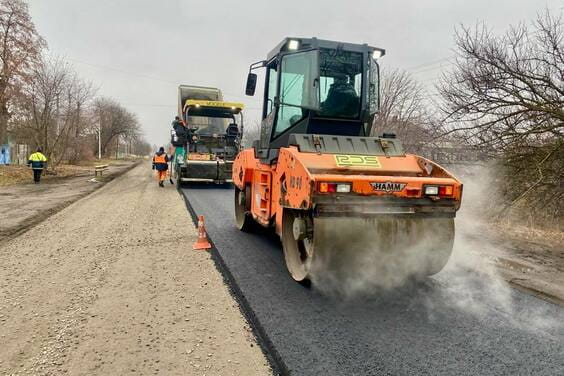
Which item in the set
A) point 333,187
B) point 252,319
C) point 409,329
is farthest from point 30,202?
point 409,329

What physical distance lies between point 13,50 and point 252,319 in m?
22.3

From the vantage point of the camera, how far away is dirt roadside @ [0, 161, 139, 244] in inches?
299

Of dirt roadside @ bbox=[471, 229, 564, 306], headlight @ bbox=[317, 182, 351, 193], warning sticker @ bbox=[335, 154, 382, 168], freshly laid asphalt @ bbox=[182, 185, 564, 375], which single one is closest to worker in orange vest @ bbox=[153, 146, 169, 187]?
freshly laid asphalt @ bbox=[182, 185, 564, 375]

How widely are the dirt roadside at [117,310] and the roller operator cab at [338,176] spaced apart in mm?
1063

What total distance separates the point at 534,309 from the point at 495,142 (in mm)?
5378

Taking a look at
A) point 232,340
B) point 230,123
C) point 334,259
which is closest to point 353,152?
point 334,259

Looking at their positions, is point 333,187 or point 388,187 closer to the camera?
point 333,187

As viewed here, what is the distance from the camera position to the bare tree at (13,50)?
1928 cm

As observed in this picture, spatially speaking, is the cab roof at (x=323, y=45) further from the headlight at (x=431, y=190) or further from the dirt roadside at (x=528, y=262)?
the dirt roadside at (x=528, y=262)

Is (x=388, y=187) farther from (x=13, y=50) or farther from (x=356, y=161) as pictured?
(x=13, y=50)

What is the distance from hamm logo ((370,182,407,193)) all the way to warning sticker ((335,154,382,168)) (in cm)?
47

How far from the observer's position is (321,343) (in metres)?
3.08

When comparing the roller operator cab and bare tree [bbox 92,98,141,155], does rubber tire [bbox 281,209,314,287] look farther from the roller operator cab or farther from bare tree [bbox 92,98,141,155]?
bare tree [bbox 92,98,141,155]

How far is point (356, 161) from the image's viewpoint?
4.31m
